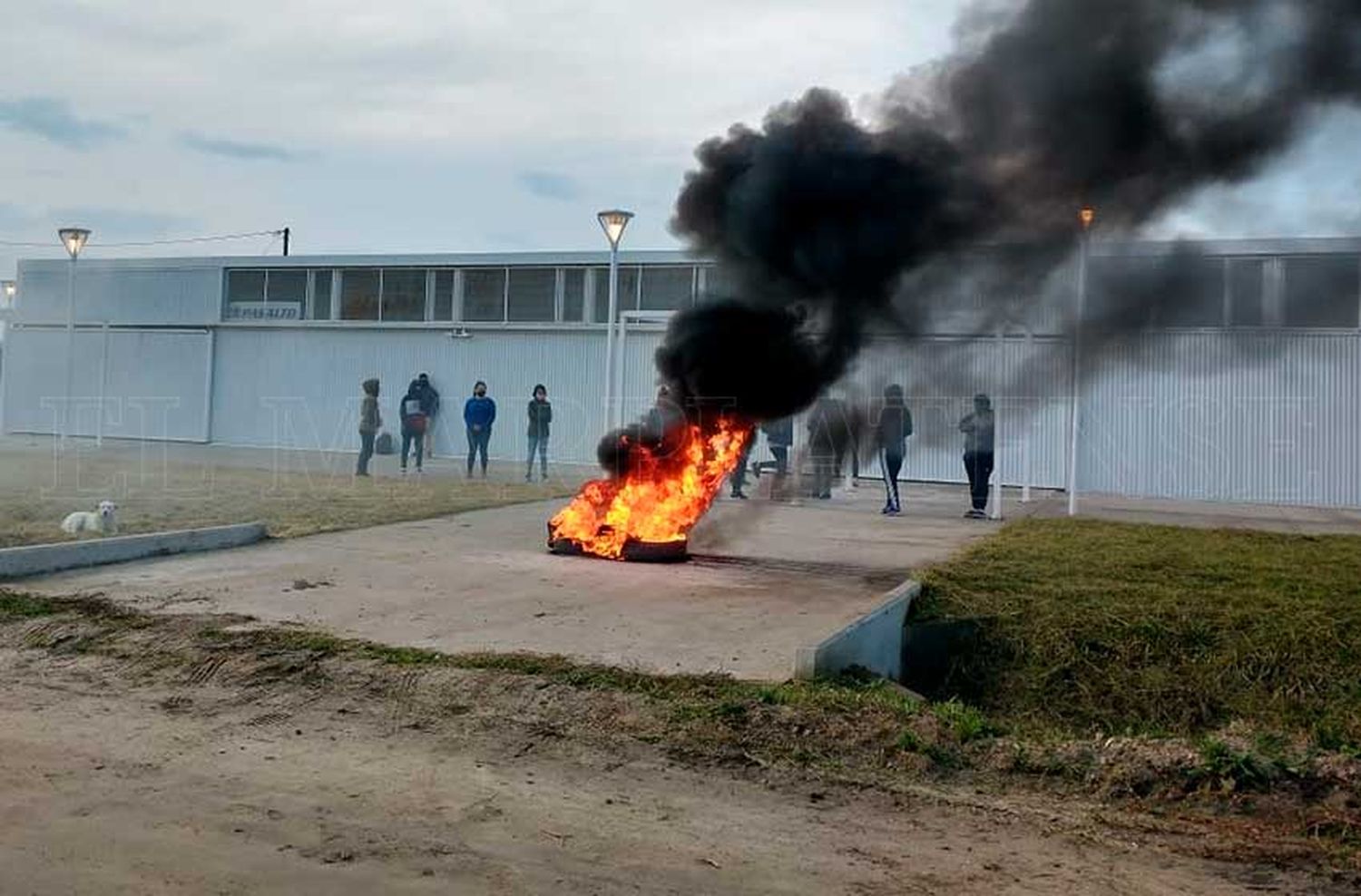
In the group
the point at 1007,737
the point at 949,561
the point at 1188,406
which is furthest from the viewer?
the point at 1188,406

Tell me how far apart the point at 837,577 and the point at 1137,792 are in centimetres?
519

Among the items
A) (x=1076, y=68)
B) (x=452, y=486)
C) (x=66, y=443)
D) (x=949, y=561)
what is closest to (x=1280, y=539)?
(x=949, y=561)

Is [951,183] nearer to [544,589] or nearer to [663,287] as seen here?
[544,589]

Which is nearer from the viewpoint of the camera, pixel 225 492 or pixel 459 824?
pixel 459 824

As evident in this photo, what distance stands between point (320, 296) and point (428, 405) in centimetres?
721

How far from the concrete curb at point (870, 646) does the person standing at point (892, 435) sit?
496cm

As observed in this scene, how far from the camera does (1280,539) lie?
44.6 feet

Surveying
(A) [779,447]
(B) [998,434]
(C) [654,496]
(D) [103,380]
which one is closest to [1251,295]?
(B) [998,434]

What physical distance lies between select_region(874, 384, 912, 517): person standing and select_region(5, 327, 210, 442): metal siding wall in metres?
19.9

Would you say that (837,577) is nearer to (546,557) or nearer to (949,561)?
(949,561)

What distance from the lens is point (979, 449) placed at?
15734 millimetres

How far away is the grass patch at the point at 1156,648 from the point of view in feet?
25.1

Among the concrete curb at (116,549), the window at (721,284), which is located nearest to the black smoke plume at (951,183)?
the window at (721,284)

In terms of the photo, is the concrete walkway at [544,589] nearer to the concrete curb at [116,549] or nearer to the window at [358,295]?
the concrete curb at [116,549]
